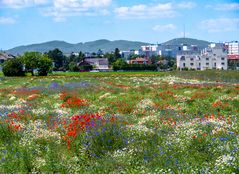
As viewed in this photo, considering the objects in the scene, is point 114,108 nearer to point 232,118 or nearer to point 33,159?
point 232,118

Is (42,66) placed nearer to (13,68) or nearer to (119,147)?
(13,68)

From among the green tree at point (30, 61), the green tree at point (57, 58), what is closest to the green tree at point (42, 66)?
the green tree at point (30, 61)

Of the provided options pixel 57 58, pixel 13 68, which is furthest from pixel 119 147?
pixel 57 58

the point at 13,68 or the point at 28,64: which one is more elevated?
the point at 28,64

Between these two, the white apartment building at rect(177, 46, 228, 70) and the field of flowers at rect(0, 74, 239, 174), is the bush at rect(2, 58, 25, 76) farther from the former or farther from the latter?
the white apartment building at rect(177, 46, 228, 70)

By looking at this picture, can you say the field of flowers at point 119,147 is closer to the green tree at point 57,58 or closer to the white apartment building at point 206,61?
the white apartment building at point 206,61

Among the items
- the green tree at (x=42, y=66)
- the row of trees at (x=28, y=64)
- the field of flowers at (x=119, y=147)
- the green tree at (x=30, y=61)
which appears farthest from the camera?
the green tree at (x=42, y=66)

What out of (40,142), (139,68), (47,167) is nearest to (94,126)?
(40,142)

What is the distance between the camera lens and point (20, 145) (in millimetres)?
10844

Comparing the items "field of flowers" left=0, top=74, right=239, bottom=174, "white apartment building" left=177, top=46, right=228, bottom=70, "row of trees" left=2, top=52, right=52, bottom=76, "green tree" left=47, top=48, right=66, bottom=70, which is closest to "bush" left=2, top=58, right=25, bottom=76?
"row of trees" left=2, top=52, right=52, bottom=76

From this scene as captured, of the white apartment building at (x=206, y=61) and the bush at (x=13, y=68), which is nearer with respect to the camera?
the bush at (x=13, y=68)

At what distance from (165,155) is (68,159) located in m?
2.50

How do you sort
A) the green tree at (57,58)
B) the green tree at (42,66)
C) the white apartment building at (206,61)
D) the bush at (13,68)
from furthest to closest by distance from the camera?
the green tree at (57,58), the white apartment building at (206,61), the green tree at (42,66), the bush at (13,68)

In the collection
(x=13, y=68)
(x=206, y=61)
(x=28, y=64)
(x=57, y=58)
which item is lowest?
(x=206, y=61)
